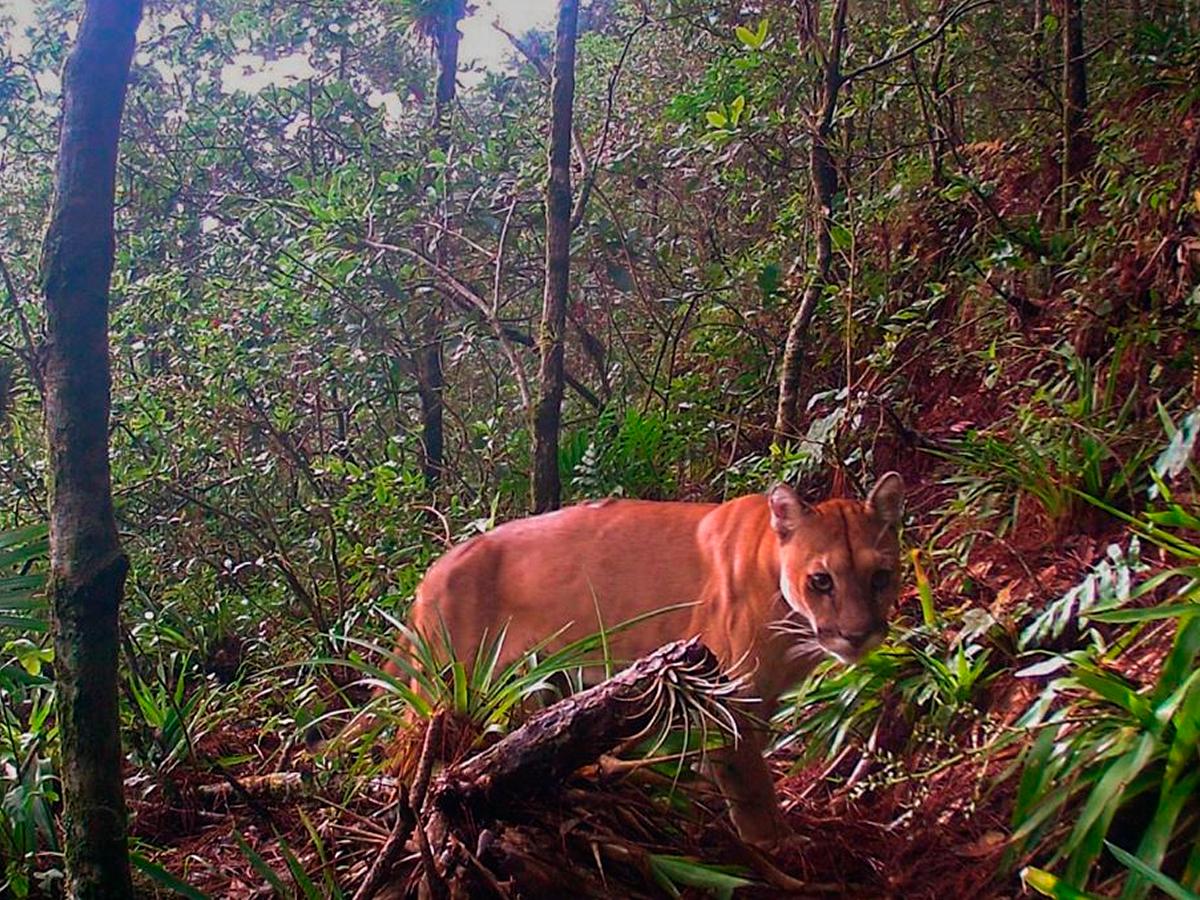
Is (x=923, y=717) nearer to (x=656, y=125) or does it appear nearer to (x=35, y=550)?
(x=35, y=550)

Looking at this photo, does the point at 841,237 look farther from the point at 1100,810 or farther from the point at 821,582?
the point at 1100,810

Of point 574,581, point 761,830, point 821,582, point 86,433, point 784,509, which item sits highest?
point 86,433

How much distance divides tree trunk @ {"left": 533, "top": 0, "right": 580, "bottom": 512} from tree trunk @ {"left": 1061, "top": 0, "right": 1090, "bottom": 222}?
305 cm

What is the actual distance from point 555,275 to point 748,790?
335 cm

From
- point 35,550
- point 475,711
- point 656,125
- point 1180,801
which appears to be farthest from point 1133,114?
point 35,550

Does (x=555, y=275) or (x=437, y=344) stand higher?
(x=555, y=275)

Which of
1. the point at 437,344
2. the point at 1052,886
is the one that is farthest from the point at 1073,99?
the point at 1052,886

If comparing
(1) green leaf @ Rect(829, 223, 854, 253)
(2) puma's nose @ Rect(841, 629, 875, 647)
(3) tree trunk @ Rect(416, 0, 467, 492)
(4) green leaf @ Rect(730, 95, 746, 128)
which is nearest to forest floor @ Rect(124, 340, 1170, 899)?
(2) puma's nose @ Rect(841, 629, 875, 647)

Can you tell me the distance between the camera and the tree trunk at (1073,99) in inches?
272

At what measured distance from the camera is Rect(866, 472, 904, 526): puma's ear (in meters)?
3.86

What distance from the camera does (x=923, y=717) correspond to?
3.95 meters

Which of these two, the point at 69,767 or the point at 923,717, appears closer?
the point at 69,767

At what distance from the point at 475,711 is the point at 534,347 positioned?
4.25 metres

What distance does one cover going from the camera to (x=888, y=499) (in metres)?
3.91
